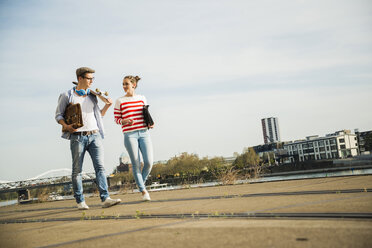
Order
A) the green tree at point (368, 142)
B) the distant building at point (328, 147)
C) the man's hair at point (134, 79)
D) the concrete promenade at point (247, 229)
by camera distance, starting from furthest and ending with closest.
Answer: the distant building at point (328, 147), the green tree at point (368, 142), the man's hair at point (134, 79), the concrete promenade at point (247, 229)

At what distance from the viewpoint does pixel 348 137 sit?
399 ft

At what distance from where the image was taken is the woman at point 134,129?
5.94 meters

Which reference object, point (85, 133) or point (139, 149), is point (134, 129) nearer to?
point (139, 149)

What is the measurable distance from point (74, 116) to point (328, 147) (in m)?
127

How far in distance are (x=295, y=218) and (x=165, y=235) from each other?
855 millimetres

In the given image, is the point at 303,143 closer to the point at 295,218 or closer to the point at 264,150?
the point at 264,150

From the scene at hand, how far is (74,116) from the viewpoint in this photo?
209 inches

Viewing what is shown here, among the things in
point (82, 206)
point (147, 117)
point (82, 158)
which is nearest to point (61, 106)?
point (82, 158)

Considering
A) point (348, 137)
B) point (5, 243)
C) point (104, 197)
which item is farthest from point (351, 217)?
point (348, 137)

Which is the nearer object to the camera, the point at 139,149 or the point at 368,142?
the point at 139,149

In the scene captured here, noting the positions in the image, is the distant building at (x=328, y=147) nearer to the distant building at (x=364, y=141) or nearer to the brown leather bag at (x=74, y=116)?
the distant building at (x=364, y=141)

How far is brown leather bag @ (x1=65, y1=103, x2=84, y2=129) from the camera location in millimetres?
5281

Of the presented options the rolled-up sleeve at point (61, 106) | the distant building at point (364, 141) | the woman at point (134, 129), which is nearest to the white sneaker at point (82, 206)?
the woman at point (134, 129)

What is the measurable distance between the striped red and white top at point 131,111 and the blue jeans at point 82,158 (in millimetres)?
595
